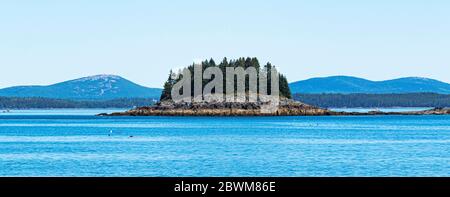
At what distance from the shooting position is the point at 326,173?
45.2 metres

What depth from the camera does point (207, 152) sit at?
68.9 meters

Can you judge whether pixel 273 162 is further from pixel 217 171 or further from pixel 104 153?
pixel 104 153

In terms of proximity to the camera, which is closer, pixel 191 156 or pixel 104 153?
pixel 191 156

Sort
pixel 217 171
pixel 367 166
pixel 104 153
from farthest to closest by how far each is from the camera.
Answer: pixel 104 153 → pixel 367 166 → pixel 217 171
